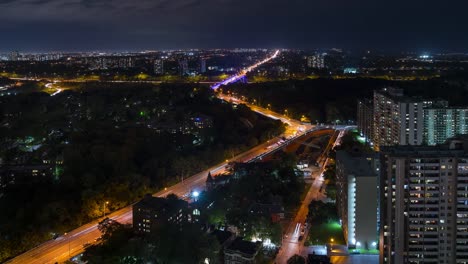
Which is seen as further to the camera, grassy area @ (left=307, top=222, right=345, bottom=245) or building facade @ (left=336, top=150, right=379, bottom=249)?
grassy area @ (left=307, top=222, right=345, bottom=245)

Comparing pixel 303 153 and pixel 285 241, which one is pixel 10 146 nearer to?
pixel 303 153

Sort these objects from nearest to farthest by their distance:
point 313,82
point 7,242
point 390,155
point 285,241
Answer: point 390,155
point 7,242
point 285,241
point 313,82

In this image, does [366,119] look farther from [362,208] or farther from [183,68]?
[183,68]

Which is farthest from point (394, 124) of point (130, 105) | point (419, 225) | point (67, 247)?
point (130, 105)

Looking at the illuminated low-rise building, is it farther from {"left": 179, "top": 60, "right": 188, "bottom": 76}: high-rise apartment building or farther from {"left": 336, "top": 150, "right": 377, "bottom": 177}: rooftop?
{"left": 179, "top": 60, "right": 188, "bottom": 76}: high-rise apartment building

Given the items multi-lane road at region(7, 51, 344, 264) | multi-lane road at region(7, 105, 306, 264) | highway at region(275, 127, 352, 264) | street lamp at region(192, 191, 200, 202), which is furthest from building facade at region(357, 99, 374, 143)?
street lamp at region(192, 191, 200, 202)

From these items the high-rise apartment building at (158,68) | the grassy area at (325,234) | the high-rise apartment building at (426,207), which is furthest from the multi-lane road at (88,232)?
the high-rise apartment building at (158,68)

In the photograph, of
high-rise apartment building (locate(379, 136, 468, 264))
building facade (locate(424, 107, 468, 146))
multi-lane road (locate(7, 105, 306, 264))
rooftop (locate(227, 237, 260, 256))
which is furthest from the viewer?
building facade (locate(424, 107, 468, 146))
